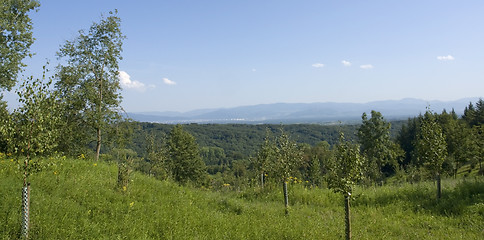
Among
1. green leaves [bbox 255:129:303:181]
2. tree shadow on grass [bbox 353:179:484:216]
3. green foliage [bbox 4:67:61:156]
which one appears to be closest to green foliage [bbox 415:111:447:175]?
tree shadow on grass [bbox 353:179:484:216]

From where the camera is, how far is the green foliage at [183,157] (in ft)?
166

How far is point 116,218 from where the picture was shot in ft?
29.0

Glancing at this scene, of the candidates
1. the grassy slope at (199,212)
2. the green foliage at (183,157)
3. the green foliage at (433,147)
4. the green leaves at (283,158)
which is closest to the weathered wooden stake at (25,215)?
the grassy slope at (199,212)

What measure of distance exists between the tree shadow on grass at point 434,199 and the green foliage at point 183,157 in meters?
39.1

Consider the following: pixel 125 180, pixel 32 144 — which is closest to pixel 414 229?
pixel 125 180

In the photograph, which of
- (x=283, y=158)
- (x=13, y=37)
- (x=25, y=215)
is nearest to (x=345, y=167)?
(x=283, y=158)

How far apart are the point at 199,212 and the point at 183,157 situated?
137 ft

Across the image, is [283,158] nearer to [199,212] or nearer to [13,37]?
[199,212]

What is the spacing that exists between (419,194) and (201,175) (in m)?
45.9

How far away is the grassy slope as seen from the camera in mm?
8047

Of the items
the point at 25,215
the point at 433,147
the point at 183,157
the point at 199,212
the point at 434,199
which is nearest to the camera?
the point at 25,215

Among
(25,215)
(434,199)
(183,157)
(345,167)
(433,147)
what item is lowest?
(183,157)

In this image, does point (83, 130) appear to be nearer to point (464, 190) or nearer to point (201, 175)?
point (464, 190)

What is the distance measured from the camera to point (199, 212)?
1121 cm
